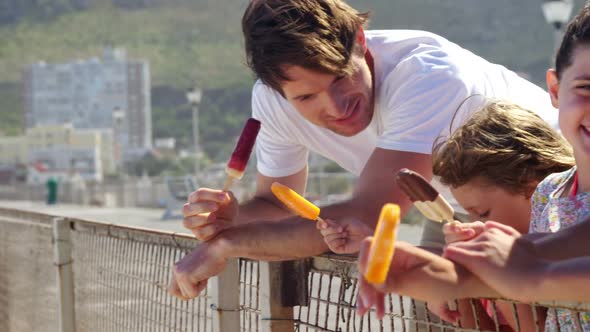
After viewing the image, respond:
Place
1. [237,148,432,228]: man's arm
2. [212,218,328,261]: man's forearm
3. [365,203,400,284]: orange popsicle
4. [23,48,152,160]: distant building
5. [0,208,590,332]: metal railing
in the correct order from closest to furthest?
1. [365,203,400,284]: orange popsicle
2. [0,208,590,332]: metal railing
3. [212,218,328,261]: man's forearm
4. [237,148,432,228]: man's arm
5. [23,48,152,160]: distant building

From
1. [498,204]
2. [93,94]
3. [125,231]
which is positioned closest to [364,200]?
[498,204]

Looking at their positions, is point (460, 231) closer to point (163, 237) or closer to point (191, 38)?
point (163, 237)

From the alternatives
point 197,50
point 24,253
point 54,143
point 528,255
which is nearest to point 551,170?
point 528,255

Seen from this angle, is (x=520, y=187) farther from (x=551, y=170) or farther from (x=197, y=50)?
(x=197, y=50)

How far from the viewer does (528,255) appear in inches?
61.4

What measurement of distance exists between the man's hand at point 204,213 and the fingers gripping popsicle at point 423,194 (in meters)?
1.11

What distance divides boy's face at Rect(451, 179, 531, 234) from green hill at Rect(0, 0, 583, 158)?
11204cm

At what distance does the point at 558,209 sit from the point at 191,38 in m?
142

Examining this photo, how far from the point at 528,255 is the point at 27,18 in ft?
529

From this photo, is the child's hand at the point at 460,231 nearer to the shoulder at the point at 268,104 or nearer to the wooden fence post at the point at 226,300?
the wooden fence post at the point at 226,300

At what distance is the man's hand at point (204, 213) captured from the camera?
289 cm

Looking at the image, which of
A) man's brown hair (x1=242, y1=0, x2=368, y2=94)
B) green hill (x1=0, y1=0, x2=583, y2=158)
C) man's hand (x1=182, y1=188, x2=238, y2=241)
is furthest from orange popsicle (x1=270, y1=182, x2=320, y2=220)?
green hill (x1=0, y1=0, x2=583, y2=158)

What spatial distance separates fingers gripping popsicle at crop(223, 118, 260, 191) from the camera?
9.21ft

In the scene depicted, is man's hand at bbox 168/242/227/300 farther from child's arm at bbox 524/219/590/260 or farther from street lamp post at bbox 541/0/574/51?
street lamp post at bbox 541/0/574/51
